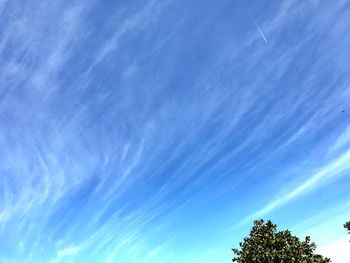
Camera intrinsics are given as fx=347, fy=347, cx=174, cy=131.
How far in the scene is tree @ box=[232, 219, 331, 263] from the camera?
49031mm

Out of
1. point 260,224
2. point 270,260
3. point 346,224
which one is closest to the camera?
point 270,260

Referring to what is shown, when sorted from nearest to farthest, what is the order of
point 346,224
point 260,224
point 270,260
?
1. point 270,260
2. point 260,224
3. point 346,224

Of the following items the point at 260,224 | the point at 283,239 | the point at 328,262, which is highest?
the point at 260,224

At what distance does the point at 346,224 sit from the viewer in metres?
59.0

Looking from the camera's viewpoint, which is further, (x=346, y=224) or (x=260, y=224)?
(x=346, y=224)

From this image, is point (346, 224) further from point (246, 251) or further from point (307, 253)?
point (246, 251)

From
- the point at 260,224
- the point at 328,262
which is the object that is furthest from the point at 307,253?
the point at 260,224

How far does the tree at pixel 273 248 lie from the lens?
161 feet

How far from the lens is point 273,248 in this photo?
50.2 m

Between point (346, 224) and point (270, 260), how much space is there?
739 inches

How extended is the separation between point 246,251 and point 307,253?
865 centimetres

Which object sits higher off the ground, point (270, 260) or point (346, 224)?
point (346, 224)

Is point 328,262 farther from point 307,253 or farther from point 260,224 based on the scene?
point 260,224

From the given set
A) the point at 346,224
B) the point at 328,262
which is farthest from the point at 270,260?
the point at 346,224
